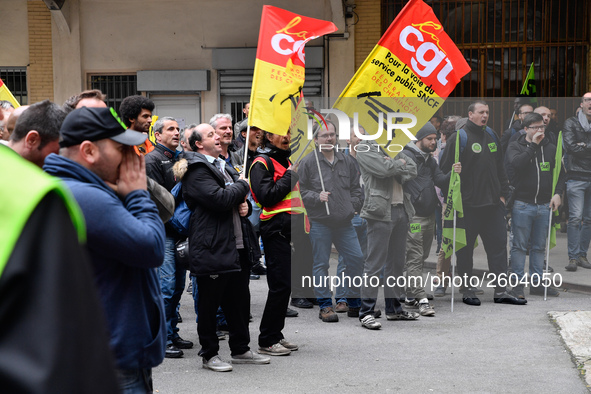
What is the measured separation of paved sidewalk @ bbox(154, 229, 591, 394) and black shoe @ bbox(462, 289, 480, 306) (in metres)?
0.09

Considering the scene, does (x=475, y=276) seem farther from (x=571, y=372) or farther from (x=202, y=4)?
(x=202, y=4)

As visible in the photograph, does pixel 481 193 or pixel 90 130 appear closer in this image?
pixel 90 130

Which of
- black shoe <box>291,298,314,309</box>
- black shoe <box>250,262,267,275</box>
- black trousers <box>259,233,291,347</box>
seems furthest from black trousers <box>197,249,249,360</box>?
black shoe <box>250,262,267,275</box>

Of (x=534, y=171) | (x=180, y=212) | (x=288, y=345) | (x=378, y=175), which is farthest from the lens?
(x=534, y=171)

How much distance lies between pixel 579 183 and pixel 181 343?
5605 millimetres

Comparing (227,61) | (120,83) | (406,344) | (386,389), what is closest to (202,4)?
(227,61)

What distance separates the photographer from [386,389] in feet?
16.7

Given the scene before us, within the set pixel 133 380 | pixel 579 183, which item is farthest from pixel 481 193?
pixel 133 380

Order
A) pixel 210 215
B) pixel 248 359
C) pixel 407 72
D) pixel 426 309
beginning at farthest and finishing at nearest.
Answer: pixel 426 309 → pixel 407 72 → pixel 248 359 → pixel 210 215

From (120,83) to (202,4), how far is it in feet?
8.61

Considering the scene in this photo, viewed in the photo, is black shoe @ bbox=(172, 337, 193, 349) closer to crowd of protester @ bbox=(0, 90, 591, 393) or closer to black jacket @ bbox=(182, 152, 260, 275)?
crowd of protester @ bbox=(0, 90, 591, 393)

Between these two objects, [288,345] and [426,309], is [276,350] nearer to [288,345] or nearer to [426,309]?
[288,345]

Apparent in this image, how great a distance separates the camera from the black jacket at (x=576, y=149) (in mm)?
8352

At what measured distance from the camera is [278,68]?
6.49m
